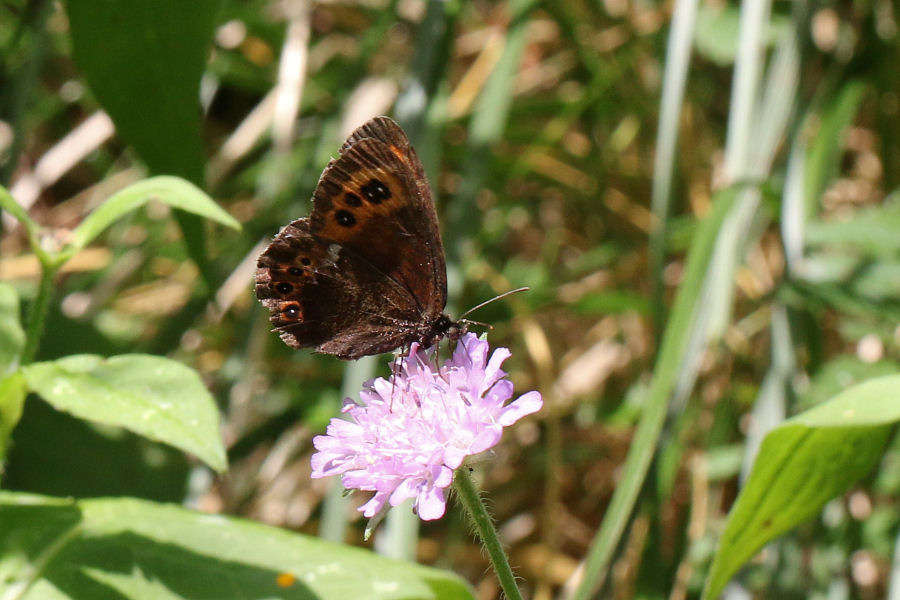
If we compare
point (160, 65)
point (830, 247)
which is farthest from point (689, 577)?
point (160, 65)

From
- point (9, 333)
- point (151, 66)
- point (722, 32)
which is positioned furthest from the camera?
point (722, 32)

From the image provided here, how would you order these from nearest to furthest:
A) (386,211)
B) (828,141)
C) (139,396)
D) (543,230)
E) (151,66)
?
(139,396), (386,211), (151,66), (828,141), (543,230)

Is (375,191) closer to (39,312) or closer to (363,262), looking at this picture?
(363,262)

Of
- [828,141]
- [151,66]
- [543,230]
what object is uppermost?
[151,66]

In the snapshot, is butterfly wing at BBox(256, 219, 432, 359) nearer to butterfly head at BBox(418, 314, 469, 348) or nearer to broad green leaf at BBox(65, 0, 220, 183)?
butterfly head at BBox(418, 314, 469, 348)

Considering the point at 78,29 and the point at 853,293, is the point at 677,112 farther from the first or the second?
the point at 78,29

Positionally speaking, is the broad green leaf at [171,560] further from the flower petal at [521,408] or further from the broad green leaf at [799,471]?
the broad green leaf at [799,471]

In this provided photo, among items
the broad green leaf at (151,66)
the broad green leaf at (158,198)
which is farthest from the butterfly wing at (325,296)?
the broad green leaf at (151,66)

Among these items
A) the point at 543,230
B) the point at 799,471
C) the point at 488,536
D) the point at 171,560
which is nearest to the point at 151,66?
the point at 171,560
